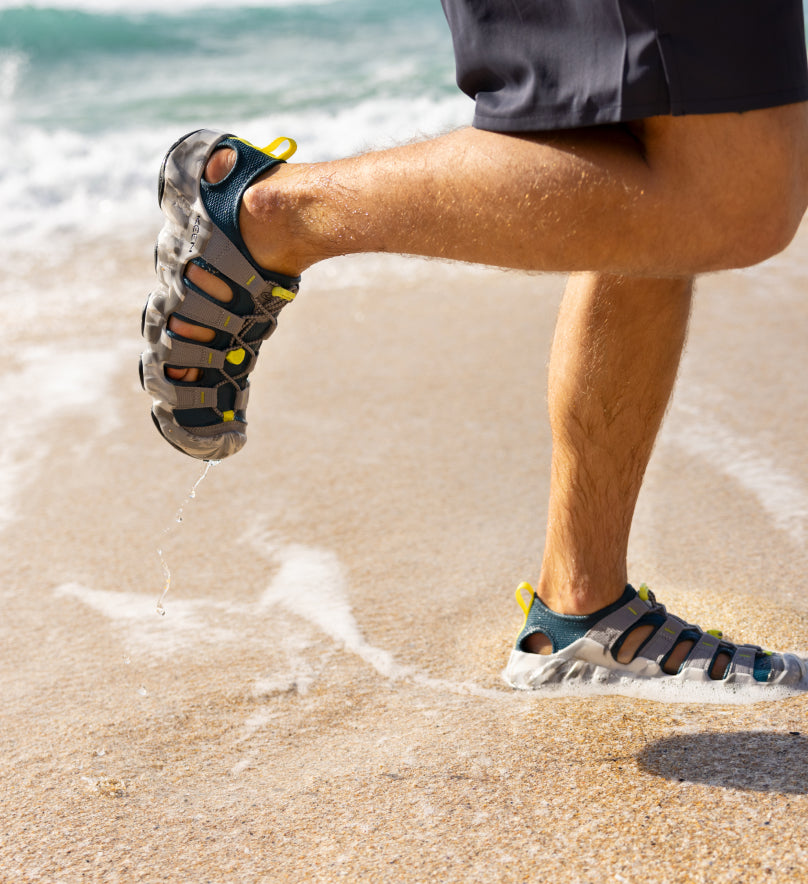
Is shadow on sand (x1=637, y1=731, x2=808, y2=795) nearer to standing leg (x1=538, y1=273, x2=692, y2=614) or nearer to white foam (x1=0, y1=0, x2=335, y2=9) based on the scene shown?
standing leg (x1=538, y1=273, x2=692, y2=614)

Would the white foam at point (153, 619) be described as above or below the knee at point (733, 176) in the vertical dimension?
below

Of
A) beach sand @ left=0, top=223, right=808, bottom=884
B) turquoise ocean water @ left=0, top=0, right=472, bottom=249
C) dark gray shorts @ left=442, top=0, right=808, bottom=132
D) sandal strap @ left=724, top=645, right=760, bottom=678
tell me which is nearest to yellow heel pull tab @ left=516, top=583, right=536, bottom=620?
beach sand @ left=0, top=223, right=808, bottom=884

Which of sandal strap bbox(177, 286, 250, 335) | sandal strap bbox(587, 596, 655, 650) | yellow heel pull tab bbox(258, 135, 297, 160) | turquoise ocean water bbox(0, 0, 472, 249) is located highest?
yellow heel pull tab bbox(258, 135, 297, 160)

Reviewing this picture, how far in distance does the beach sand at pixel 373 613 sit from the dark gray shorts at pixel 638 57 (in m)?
0.81

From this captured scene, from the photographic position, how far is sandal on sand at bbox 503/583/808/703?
151 centimetres

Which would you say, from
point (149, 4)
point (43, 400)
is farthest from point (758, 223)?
point (149, 4)

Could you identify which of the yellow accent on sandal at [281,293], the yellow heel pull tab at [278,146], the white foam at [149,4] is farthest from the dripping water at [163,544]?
the white foam at [149,4]

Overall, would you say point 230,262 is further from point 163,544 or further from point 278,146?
point 163,544

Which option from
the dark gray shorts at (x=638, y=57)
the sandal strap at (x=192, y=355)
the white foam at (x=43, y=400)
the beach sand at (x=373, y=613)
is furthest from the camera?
the white foam at (x=43, y=400)

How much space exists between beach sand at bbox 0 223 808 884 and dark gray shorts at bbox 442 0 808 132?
0.81 m

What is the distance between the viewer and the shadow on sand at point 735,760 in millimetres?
1269

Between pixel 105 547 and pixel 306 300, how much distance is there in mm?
1690

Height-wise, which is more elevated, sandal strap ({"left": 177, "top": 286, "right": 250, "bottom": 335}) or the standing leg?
sandal strap ({"left": 177, "top": 286, "right": 250, "bottom": 335})

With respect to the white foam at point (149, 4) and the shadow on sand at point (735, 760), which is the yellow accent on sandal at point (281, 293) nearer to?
the shadow on sand at point (735, 760)
